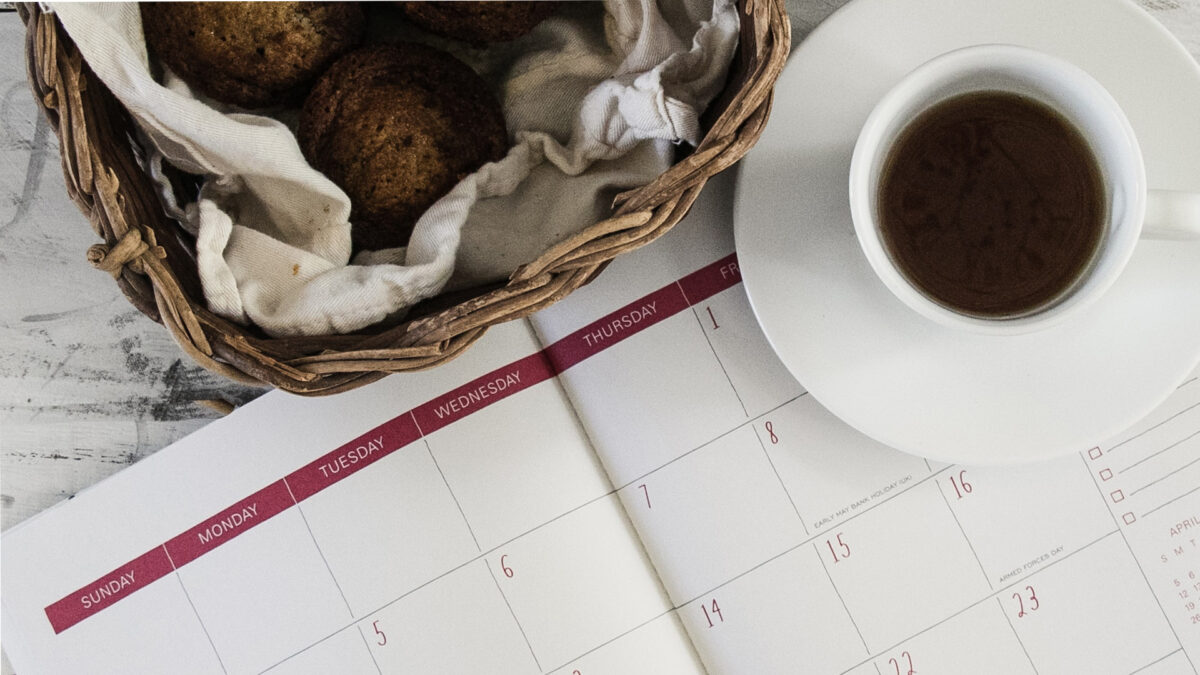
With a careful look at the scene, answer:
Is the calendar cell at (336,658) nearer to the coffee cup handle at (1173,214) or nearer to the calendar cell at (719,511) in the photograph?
the calendar cell at (719,511)

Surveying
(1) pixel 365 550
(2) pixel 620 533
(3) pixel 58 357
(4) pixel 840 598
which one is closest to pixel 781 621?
(4) pixel 840 598

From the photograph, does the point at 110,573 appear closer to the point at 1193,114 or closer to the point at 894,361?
the point at 894,361

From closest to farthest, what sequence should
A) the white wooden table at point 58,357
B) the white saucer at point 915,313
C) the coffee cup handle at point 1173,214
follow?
the coffee cup handle at point 1173,214
the white saucer at point 915,313
the white wooden table at point 58,357

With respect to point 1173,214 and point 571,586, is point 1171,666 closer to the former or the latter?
point 1173,214

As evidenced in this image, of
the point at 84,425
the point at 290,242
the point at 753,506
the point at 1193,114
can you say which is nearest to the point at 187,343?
the point at 290,242

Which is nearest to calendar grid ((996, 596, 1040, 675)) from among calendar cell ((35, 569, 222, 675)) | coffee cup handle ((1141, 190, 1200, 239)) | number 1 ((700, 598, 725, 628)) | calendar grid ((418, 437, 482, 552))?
number 1 ((700, 598, 725, 628))

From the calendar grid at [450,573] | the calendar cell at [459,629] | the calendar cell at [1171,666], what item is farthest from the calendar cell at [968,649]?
the calendar cell at [459,629]

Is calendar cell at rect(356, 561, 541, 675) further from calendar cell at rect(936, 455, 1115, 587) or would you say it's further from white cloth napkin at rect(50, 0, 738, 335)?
calendar cell at rect(936, 455, 1115, 587)
